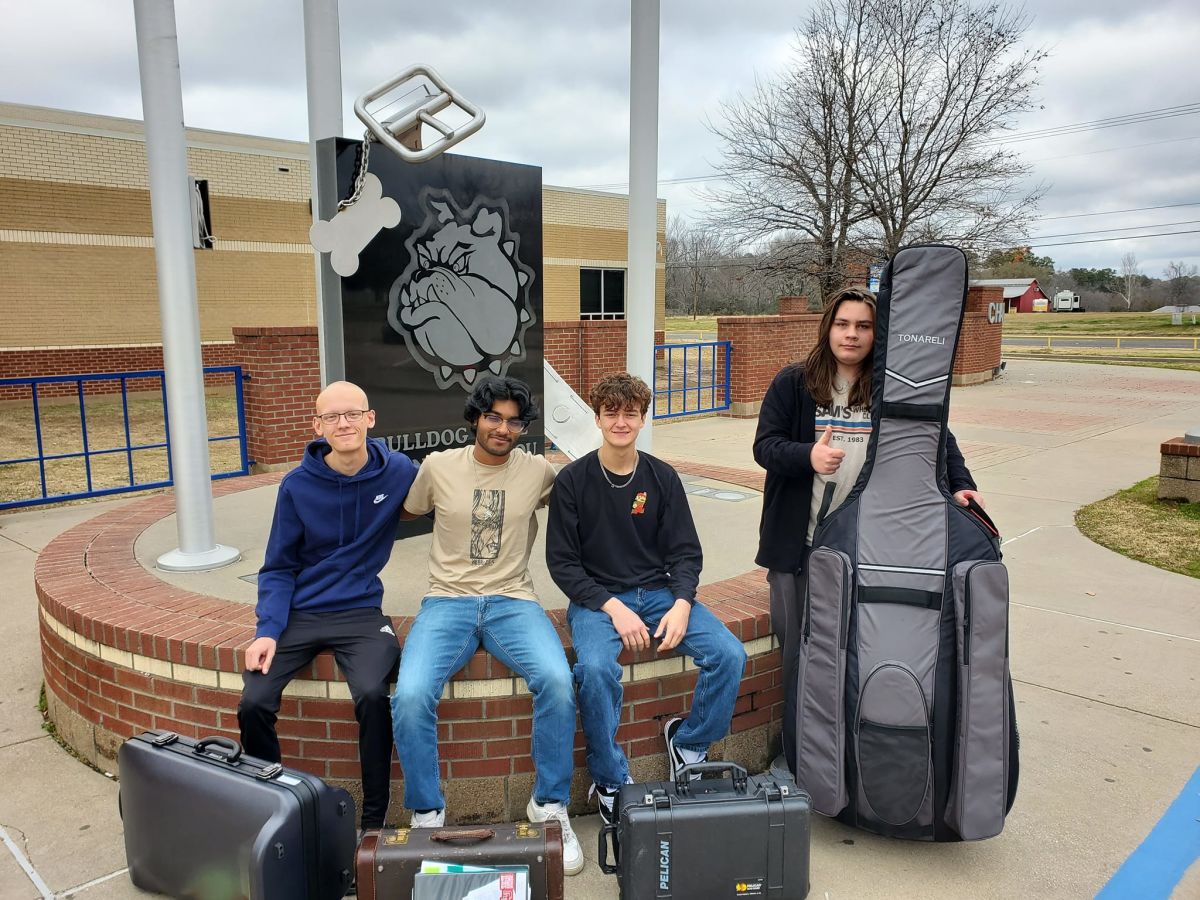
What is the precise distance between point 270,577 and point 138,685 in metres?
0.70

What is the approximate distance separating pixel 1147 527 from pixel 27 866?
7.26 meters

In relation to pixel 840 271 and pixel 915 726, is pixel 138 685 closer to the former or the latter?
pixel 915 726

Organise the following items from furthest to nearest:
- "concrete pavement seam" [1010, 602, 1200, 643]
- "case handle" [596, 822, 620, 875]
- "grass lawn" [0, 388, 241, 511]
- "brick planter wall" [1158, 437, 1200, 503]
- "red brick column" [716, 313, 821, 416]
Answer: "red brick column" [716, 313, 821, 416] < "grass lawn" [0, 388, 241, 511] < "brick planter wall" [1158, 437, 1200, 503] < "concrete pavement seam" [1010, 602, 1200, 643] < "case handle" [596, 822, 620, 875]

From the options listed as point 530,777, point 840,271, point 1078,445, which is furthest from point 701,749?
point 840,271

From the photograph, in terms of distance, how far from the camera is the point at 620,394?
2943mm

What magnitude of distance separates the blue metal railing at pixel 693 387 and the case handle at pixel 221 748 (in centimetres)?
905

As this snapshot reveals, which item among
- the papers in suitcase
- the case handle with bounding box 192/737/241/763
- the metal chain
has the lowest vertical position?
the papers in suitcase

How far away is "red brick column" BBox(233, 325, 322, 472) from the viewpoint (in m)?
8.57

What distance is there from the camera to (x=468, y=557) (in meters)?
3.01

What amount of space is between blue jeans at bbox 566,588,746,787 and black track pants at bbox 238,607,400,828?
A: 23.7 inches

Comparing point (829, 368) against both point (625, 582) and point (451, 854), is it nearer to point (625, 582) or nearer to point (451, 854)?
point (625, 582)

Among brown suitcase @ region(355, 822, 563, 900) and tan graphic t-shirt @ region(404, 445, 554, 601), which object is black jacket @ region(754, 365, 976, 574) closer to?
tan graphic t-shirt @ region(404, 445, 554, 601)

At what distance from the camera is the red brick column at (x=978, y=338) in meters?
19.2

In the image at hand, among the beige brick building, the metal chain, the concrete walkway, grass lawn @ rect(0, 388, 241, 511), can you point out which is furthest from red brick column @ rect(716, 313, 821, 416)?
the metal chain
